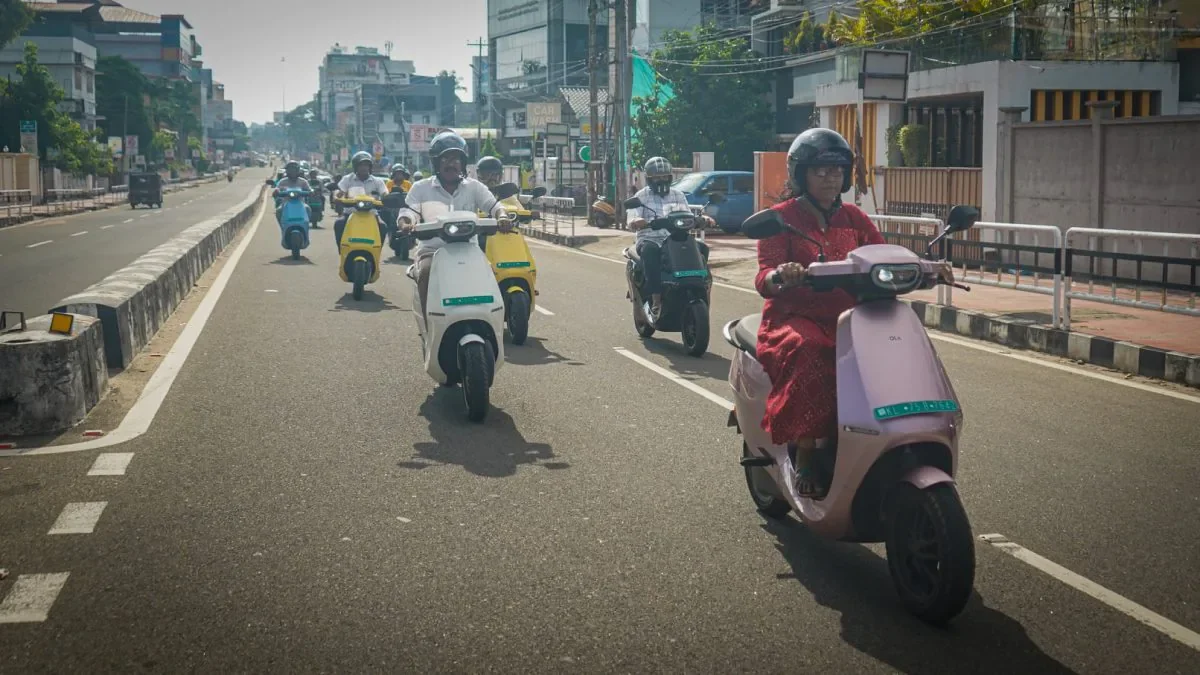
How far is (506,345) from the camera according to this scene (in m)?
11.9

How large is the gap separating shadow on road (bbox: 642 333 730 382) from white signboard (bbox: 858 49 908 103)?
333 inches

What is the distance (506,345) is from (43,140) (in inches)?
2483

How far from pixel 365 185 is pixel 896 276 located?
1447 centimetres

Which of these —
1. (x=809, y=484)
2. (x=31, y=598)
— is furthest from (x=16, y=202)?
(x=809, y=484)

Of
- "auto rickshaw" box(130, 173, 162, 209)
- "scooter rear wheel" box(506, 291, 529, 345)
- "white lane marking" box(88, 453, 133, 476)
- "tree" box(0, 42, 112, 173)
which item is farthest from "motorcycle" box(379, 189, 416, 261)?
"tree" box(0, 42, 112, 173)

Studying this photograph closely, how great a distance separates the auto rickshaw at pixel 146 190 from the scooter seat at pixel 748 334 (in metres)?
57.5

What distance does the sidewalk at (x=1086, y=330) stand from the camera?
10531 millimetres

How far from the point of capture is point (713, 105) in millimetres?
47562

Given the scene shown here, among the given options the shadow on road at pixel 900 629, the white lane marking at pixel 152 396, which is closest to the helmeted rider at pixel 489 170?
the white lane marking at pixel 152 396

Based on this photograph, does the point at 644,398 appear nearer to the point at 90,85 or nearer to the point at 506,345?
the point at 506,345

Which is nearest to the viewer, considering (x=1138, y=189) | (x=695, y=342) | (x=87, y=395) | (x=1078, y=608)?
(x=1078, y=608)

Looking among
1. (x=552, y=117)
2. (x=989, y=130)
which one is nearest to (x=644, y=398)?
(x=989, y=130)

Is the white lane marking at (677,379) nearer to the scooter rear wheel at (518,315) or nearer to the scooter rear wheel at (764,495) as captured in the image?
the scooter rear wheel at (518,315)

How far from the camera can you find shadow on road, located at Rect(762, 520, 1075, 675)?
4.10m
